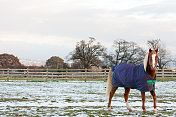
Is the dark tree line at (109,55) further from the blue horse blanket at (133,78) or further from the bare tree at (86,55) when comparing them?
the blue horse blanket at (133,78)

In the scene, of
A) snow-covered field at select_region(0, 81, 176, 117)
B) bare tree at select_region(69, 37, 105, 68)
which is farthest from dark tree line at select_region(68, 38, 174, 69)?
snow-covered field at select_region(0, 81, 176, 117)

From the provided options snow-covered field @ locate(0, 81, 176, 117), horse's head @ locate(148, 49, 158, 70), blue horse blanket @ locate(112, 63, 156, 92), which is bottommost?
snow-covered field @ locate(0, 81, 176, 117)

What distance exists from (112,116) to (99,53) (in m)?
50.9

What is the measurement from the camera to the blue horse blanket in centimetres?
748

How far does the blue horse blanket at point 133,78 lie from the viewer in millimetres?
7479

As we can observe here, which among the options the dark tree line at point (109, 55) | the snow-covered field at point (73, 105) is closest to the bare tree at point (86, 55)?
the dark tree line at point (109, 55)

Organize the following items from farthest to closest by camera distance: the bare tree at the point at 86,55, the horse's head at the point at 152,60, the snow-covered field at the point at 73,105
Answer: the bare tree at the point at 86,55 < the snow-covered field at the point at 73,105 < the horse's head at the point at 152,60

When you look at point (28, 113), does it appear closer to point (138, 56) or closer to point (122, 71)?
point (122, 71)

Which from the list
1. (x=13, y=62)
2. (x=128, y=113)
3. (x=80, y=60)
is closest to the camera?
(x=128, y=113)

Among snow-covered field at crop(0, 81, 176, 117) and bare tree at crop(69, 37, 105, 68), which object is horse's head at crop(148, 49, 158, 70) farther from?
bare tree at crop(69, 37, 105, 68)

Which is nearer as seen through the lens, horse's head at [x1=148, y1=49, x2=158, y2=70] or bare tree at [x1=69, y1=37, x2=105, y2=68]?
horse's head at [x1=148, y1=49, x2=158, y2=70]

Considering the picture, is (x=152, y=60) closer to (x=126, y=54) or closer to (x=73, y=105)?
(x=73, y=105)

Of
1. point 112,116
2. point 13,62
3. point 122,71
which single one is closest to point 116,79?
point 122,71

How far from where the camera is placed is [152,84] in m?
7.50
